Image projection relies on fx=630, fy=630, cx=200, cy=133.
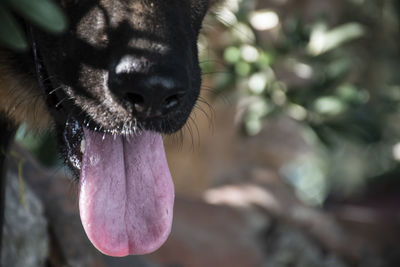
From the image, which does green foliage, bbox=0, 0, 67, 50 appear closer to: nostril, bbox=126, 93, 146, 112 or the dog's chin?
nostril, bbox=126, 93, 146, 112

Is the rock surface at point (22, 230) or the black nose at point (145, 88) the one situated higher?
the black nose at point (145, 88)

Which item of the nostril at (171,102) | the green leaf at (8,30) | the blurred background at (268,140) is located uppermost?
the green leaf at (8,30)

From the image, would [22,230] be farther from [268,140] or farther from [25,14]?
[268,140]

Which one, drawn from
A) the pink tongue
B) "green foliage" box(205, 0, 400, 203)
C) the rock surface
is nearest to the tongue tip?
the pink tongue

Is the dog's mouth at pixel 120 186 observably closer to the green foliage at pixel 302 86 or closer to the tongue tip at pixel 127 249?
the tongue tip at pixel 127 249

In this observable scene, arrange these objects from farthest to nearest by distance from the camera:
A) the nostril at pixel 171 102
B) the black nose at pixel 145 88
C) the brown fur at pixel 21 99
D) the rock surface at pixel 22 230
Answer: the rock surface at pixel 22 230
the brown fur at pixel 21 99
the nostril at pixel 171 102
the black nose at pixel 145 88

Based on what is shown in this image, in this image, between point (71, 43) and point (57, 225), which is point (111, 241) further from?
point (57, 225)

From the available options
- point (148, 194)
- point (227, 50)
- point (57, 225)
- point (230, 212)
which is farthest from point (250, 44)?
point (148, 194)

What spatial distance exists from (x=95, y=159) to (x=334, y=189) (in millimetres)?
7868

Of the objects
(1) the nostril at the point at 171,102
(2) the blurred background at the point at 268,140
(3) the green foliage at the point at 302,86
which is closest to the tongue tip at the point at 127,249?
(1) the nostril at the point at 171,102

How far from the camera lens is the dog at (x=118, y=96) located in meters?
2.01

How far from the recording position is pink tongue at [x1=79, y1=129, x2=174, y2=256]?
2195 mm

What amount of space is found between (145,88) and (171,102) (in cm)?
17

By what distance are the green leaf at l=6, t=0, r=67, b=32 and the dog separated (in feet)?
1.24
